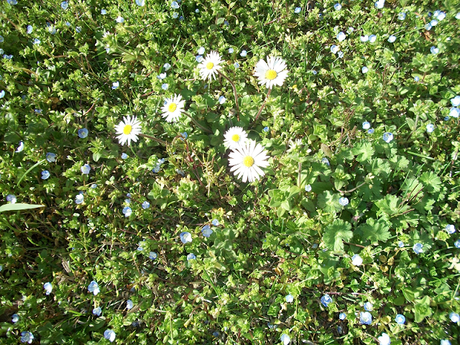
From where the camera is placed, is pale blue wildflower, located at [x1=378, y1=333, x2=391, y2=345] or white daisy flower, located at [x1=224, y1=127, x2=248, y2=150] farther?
white daisy flower, located at [x1=224, y1=127, x2=248, y2=150]

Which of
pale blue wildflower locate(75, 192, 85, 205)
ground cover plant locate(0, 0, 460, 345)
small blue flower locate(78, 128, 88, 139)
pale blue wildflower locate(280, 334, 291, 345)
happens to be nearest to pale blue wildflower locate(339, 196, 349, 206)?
ground cover plant locate(0, 0, 460, 345)

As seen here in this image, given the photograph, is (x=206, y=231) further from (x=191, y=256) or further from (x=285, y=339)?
(x=285, y=339)

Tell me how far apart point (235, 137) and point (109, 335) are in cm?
179

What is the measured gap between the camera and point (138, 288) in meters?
2.56

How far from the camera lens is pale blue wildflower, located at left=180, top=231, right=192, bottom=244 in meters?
2.59

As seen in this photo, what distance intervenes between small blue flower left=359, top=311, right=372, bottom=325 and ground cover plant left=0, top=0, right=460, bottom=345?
20mm

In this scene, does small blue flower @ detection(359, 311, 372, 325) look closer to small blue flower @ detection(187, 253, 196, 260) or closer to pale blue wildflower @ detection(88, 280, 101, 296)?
small blue flower @ detection(187, 253, 196, 260)

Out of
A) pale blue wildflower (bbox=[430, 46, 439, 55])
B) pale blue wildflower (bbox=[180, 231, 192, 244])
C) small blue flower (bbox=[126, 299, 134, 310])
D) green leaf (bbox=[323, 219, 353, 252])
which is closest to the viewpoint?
green leaf (bbox=[323, 219, 353, 252])

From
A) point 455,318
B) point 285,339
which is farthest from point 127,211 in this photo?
point 455,318

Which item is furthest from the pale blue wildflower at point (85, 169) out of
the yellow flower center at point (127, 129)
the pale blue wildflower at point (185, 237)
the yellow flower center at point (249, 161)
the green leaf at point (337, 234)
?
the green leaf at point (337, 234)

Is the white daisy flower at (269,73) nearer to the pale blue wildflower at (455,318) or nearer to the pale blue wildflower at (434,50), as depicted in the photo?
the pale blue wildflower at (434,50)

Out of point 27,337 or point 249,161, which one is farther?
point 249,161

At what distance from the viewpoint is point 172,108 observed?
282 cm

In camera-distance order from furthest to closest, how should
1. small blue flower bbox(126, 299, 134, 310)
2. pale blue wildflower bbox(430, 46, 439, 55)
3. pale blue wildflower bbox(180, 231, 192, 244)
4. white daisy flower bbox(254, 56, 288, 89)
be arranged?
pale blue wildflower bbox(430, 46, 439, 55) < white daisy flower bbox(254, 56, 288, 89) < pale blue wildflower bbox(180, 231, 192, 244) < small blue flower bbox(126, 299, 134, 310)
